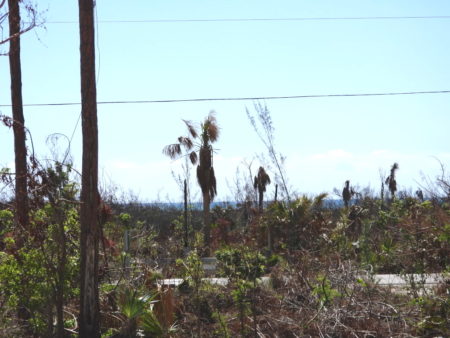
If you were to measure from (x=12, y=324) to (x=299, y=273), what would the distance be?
5.14m

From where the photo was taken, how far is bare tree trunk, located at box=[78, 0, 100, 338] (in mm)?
10250

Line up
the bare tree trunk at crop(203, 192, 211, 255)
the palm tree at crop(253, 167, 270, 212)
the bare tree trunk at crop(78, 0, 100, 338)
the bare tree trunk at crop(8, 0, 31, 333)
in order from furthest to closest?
the palm tree at crop(253, 167, 270, 212), the bare tree trunk at crop(203, 192, 211, 255), the bare tree trunk at crop(8, 0, 31, 333), the bare tree trunk at crop(78, 0, 100, 338)

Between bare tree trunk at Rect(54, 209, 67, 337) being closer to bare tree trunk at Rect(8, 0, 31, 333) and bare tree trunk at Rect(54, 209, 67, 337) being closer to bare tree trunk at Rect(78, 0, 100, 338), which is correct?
bare tree trunk at Rect(78, 0, 100, 338)

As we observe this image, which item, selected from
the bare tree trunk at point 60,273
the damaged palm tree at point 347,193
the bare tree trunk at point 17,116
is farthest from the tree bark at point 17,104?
the damaged palm tree at point 347,193

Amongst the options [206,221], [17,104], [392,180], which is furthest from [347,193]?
[17,104]

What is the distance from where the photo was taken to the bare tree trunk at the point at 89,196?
10.2 metres

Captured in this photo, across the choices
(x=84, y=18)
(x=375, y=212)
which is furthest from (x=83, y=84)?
(x=375, y=212)

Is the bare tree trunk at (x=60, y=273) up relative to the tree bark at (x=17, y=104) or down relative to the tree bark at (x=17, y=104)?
down

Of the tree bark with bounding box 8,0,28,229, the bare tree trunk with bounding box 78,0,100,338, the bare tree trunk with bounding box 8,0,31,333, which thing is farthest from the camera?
the tree bark with bounding box 8,0,28,229

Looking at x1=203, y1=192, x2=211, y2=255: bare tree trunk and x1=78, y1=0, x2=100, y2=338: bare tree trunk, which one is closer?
x1=78, y1=0, x2=100, y2=338: bare tree trunk

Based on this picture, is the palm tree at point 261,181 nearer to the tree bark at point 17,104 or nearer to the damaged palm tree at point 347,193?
the damaged palm tree at point 347,193

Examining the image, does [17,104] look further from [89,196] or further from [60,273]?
[60,273]

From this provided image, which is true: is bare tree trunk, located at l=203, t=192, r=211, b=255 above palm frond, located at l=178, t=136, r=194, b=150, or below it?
below

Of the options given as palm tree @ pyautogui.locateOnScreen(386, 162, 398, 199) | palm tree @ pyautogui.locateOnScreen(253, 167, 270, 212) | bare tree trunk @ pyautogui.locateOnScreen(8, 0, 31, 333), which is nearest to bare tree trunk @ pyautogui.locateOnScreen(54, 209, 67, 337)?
bare tree trunk @ pyautogui.locateOnScreen(8, 0, 31, 333)
